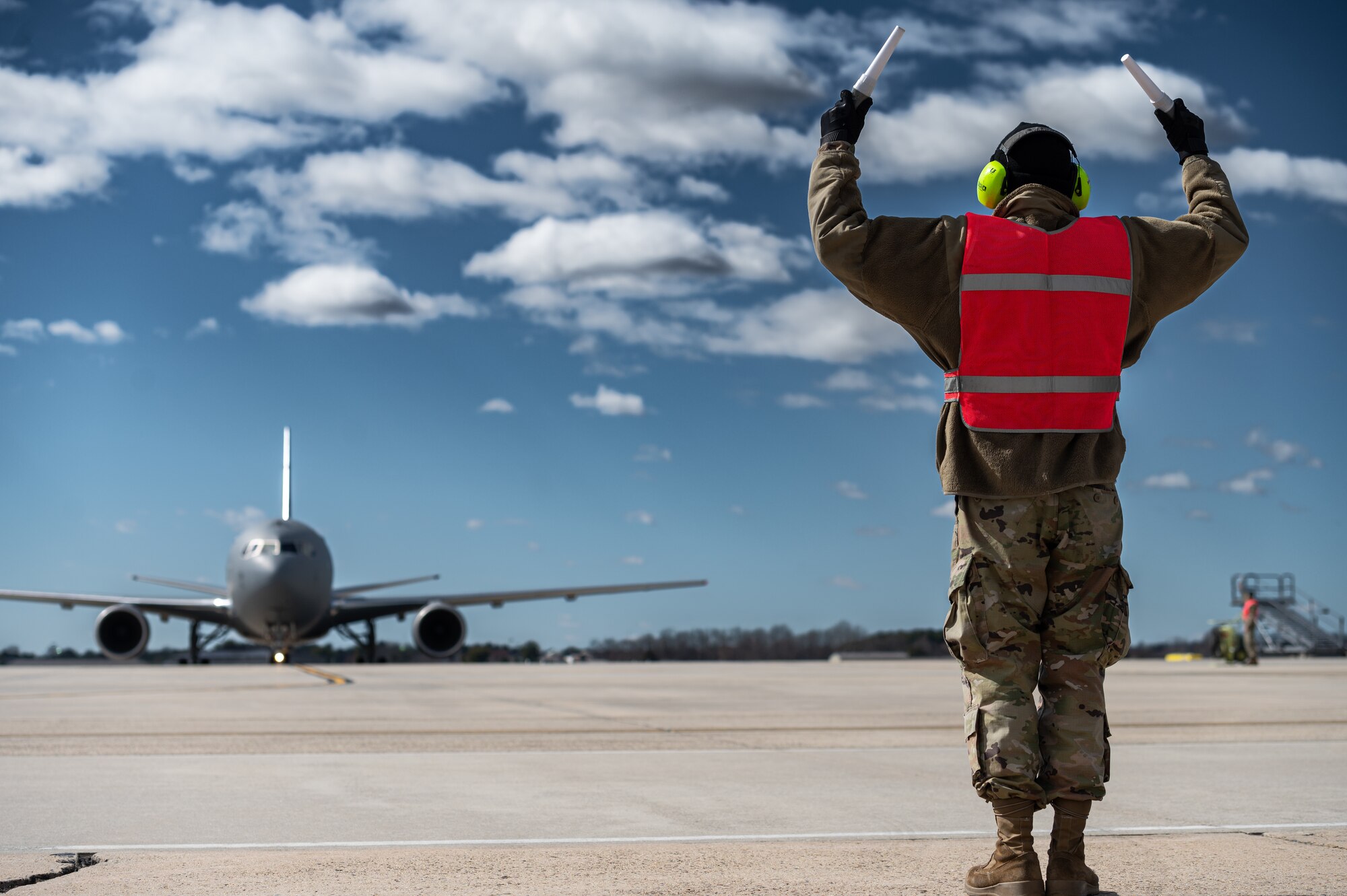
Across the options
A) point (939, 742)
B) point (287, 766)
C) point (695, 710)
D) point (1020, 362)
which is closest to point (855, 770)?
point (939, 742)

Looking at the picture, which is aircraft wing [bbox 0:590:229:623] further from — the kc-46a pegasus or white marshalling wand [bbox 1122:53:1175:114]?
white marshalling wand [bbox 1122:53:1175:114]

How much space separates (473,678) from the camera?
17953 mm

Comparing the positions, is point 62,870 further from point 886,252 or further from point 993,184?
point 993,184

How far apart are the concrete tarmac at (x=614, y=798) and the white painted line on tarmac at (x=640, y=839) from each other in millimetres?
16

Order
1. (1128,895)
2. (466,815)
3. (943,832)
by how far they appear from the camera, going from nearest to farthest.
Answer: (1128,895) → (943,832) → (466,815)

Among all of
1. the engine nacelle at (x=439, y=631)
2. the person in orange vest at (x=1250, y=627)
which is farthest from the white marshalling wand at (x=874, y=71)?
the engine nacelle at (x=439, y=631)

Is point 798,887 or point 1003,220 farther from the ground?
point 1003,220

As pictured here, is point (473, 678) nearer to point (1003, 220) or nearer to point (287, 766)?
point (287, 766)

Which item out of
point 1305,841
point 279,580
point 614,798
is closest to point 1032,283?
point 1305,841

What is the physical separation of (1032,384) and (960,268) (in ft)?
1.12

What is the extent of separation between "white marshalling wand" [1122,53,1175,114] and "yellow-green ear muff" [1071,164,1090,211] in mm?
414

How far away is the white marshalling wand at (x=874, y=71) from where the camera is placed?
340 cm

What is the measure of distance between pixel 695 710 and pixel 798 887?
731 centimetres

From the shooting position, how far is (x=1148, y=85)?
3.63 metres
